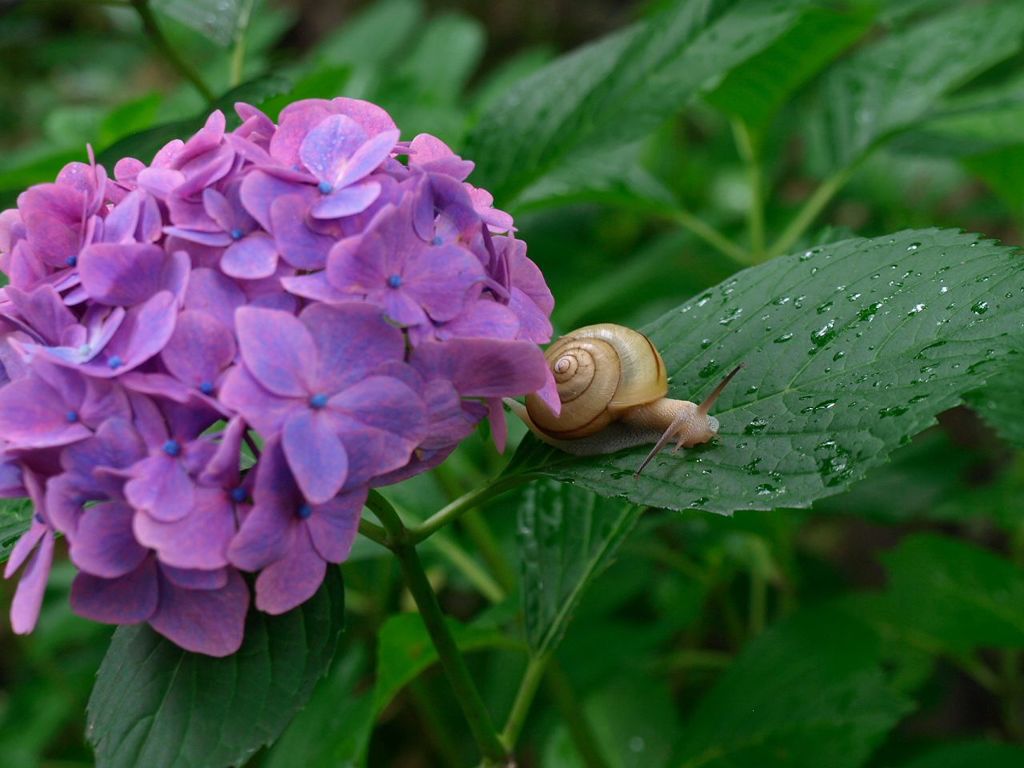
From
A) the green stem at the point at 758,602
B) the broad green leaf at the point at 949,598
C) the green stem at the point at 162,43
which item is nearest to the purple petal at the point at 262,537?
the green stem at the point at 162,43

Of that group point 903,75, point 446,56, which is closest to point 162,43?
point 903,75

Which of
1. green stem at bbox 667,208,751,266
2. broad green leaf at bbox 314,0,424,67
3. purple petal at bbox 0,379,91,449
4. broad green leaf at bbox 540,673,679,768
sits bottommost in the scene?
broad green leaf at bbox 540,673,679,768

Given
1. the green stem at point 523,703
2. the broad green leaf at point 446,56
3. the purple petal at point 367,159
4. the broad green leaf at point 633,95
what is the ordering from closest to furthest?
the purple petal at point 367,159 < the green stem at point 523,703 < the broad green leaf at point 633,95 < the broad green leaf at point 446,56

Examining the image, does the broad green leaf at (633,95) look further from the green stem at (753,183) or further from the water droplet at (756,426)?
the water droplet at (756,426)

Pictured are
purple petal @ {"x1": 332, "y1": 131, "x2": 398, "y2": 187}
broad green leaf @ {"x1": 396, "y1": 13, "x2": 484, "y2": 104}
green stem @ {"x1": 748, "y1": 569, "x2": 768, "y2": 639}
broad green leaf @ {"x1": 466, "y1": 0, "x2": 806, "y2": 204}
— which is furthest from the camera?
broad green leaf @ {"x1": 396, "y1": 13, "x2": 484, "y2": 104}

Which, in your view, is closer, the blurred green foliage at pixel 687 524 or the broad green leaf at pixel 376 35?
the blurred green foliage at pixel 687 524

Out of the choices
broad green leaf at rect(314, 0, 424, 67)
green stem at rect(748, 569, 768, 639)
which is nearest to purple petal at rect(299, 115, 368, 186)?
green stem at rect(748, 569, 768, 639)

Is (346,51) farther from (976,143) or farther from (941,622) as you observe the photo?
(941,622)

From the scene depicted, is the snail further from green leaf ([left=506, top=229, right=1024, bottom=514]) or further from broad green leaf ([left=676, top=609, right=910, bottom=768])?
broad green leaf ([left=676, top=609, right=910, bottom=768])
